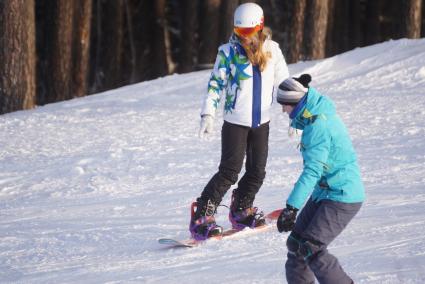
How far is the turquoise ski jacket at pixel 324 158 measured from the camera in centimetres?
462

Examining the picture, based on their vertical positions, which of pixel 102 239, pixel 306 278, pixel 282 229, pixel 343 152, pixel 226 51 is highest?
pixel 226 51

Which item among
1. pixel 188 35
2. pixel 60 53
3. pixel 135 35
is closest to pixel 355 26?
pixel 188 35

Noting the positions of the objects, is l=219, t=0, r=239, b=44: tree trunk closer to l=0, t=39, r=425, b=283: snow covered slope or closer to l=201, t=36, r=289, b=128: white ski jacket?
l=0, t=39, r=425, b=283: snow covered slope

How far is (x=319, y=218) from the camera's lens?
185 inches

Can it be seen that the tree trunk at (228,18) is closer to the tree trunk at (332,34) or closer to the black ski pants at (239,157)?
the tree trunk at (332,34)

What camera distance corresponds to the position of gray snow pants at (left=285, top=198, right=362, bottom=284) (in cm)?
466

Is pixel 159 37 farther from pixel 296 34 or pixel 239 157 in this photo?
pixel 239 157

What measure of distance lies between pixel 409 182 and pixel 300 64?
728 cm

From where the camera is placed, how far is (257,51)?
6.63 metres

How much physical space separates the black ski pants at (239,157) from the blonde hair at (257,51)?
0.54 meters

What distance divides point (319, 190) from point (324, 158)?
26 cm

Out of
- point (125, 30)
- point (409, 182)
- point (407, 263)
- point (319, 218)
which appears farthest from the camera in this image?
point (125, 30)

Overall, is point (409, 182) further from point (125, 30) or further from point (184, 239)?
point (125, 30)

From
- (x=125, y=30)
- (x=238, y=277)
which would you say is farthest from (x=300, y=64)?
(x=125, y=30)
